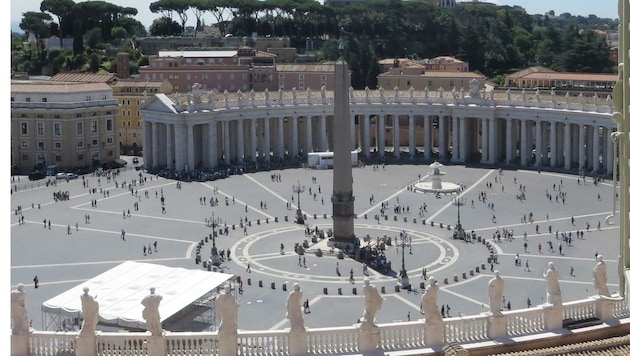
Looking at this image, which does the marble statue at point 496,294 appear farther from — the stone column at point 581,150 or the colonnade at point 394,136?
the stone column at point 581,150

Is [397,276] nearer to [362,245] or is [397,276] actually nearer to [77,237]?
[362,245]

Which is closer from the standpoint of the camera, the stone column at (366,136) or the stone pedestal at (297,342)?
the stone pedestal at (297,342)

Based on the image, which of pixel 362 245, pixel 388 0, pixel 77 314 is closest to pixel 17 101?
pixel 362 245

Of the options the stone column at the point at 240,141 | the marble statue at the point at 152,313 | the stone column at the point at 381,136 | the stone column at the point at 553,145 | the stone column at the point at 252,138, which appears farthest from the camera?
the stone column at the point at 381,136

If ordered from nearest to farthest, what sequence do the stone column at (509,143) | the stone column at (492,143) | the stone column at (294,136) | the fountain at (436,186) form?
the fountain at (436,186)
the stone column at (509,143)
the stone column at (492,143)
the stone column at (294,136)

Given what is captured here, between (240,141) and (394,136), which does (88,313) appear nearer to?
(240,141)

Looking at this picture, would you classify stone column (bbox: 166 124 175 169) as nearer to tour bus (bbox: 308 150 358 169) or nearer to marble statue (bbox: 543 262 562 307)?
tour bus (bbox: 308 150 358 169)

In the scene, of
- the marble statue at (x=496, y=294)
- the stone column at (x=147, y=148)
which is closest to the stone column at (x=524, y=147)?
the stone column at (x=147, y=148)

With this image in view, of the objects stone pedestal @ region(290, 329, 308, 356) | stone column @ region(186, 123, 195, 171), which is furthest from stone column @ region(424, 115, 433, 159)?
stone pedestal @ region(290, 329, 308, 356)
